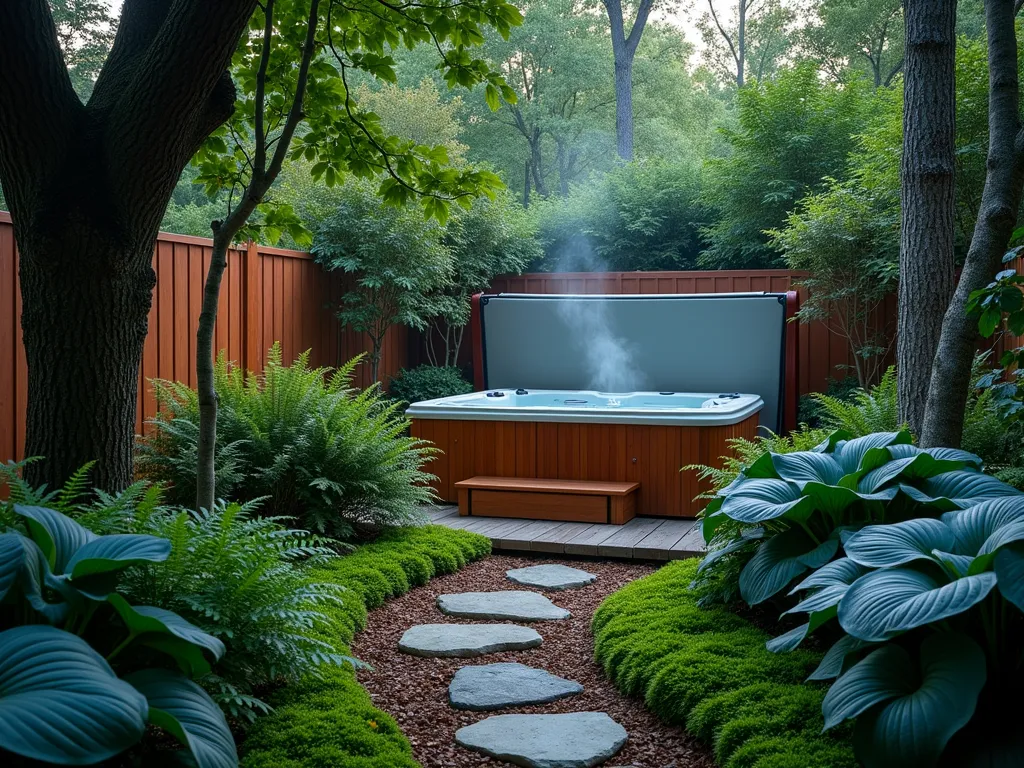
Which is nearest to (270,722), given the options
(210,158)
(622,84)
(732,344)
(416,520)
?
(210,158)

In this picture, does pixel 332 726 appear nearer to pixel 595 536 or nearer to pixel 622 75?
pixel 595 536

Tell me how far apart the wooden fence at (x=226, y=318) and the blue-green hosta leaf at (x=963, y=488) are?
388 centimetres

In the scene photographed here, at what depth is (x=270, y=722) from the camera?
2.28m

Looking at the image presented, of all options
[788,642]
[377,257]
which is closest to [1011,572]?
[788,642]

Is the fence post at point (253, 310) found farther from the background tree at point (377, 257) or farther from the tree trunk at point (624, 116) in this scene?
the tree trunk at point (624, 116)

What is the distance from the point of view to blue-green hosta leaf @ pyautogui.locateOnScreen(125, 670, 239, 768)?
164 cm

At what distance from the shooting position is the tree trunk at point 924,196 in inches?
154

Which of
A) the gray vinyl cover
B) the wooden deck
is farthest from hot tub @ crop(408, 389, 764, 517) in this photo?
the gray vinyl cover

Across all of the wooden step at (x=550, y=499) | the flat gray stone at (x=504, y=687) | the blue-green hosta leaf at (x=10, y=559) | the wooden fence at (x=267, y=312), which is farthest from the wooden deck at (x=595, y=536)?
the blue-green hosta leaf at (x=10, y=559)

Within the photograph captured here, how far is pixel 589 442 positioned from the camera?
576 centimetres

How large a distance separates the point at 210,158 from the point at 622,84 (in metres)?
13.4

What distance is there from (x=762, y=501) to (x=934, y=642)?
2.85ft

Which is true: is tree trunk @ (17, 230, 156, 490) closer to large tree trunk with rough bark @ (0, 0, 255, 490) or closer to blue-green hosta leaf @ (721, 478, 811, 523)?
large tree trunk with rough bark @ (0, 0, 255, 490)

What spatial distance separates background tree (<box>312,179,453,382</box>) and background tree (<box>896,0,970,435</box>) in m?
4.62
